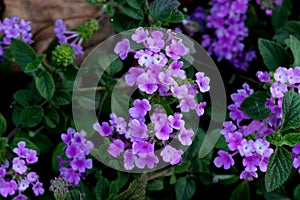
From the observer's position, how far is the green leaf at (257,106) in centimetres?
158

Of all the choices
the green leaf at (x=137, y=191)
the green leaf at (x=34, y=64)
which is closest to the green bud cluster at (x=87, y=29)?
the green leaf at (x=34, y=64)

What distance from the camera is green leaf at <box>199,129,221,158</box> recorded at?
5.78 feet

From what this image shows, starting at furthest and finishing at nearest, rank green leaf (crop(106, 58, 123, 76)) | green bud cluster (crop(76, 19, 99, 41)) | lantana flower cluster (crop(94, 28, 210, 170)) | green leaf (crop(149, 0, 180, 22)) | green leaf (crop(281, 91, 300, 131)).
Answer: green bud cluster (crop(76, 19, 99, 41))
green leaf (crop(106, 58, 123, 76))
green leaf (crop(149, 0, 180, 22))
green leaf (crop(281, 91, 300, 131))
lantana flower cluster (crop(94, 28, 210, 170))

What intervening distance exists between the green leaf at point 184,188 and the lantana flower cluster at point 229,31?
2.08 ft

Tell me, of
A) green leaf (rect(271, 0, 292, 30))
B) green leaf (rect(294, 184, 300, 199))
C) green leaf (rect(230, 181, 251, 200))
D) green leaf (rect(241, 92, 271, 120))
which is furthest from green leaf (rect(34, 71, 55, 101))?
green leaf (rect(271, 0, 292, 30))

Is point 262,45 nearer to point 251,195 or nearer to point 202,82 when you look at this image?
point 202,82

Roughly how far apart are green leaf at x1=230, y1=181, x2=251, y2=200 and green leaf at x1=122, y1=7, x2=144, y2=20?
2.27ft

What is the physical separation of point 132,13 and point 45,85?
0.38 metres

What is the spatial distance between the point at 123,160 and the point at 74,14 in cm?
102

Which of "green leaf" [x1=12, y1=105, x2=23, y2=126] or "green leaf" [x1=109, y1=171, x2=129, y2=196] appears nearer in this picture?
"green leaf" [x1=109, y1=171, x2=129, y2=196]

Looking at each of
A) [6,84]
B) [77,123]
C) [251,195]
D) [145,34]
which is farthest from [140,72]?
[6,84]

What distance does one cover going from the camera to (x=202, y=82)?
4.59 ft

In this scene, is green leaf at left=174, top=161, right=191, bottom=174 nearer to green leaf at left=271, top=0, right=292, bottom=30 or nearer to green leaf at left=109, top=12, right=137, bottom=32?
green leaf at left=109, top=12, right=137, bottom=32

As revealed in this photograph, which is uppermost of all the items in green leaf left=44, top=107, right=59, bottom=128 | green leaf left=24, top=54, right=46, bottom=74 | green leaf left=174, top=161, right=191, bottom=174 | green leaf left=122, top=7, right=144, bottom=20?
green leaf left=122, top=7, right=144, bottom=20
